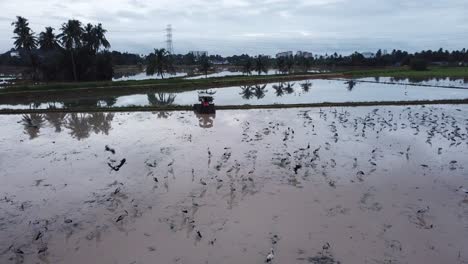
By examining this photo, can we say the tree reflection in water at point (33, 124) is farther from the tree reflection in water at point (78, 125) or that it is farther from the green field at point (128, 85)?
the green field at point (128, 85)

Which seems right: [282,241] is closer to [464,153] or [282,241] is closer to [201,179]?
[201,179]

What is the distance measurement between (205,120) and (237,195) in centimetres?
1050

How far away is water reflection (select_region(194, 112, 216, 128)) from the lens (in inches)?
708

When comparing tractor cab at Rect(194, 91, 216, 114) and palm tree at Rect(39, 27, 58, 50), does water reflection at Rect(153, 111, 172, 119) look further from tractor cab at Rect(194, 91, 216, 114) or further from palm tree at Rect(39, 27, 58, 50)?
palm tree at Rect(39, 27, 58, 50)

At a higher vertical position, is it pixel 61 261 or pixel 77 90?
pixel 77 90

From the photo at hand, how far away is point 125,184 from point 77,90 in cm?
2616

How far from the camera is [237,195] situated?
9.14m

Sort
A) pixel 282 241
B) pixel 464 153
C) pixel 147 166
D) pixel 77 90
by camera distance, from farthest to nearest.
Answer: pixel 77 90 → pixel 464 153 → pixel 147 166 → pixel 282 241

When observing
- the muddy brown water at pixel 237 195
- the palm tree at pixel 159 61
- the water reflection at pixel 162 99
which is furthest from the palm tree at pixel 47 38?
the muddy brown water at pixel 237 195

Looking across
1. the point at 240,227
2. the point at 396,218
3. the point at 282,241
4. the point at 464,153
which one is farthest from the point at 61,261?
the point at 464,153

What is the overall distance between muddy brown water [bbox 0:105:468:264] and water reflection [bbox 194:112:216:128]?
0.98 m

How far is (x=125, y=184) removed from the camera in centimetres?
1004

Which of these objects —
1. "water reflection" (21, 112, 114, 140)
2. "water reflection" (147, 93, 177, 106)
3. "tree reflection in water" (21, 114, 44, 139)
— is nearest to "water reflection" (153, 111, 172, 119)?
"water reflection" (21, 112, 114, 140)

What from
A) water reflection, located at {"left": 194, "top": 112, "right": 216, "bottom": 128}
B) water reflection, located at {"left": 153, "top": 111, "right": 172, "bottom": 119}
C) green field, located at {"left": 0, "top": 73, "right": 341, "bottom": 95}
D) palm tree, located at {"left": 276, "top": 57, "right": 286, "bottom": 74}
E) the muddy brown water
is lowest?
the muddy brown water
